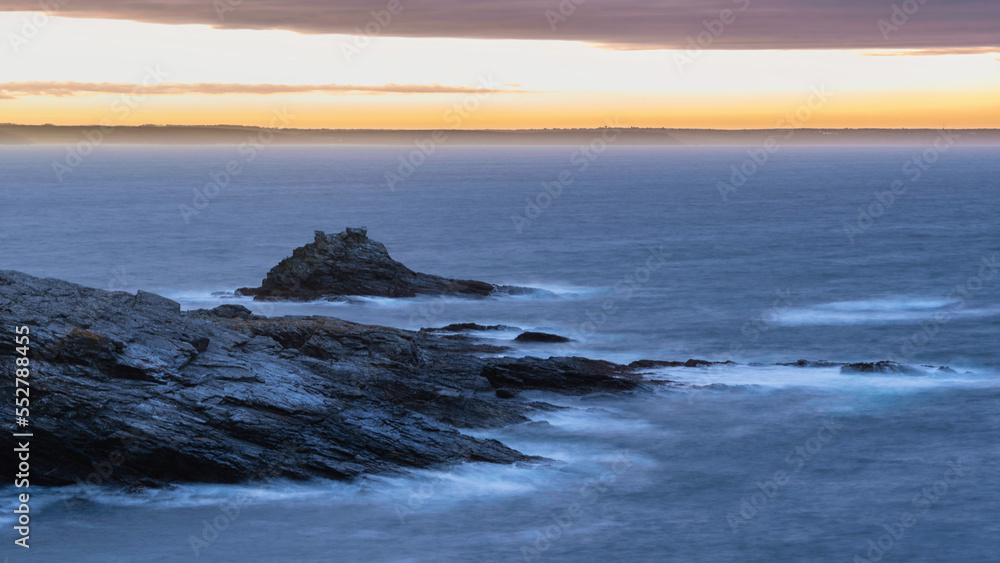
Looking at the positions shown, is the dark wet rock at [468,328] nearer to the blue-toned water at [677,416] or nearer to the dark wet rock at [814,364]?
the blue-toned water at [677,416]

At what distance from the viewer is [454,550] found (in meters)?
28.8

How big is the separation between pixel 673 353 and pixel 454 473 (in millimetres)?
24118

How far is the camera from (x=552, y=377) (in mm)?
43156

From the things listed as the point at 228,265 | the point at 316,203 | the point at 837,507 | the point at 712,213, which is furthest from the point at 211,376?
the point at 316,203

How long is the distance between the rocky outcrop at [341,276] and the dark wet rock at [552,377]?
25.9 m

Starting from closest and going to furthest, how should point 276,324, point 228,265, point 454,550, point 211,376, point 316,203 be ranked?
point 454,550, point 211,376, point 276,324, point 228,265, point 316,203

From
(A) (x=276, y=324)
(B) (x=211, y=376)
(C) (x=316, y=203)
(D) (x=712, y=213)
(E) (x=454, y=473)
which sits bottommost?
(E) (x=454, y=473)

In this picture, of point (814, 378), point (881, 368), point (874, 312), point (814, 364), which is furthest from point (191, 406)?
point (874, 312)

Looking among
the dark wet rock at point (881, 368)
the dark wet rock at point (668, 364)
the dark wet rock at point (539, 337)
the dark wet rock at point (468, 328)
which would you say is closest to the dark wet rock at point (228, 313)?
the dark wet rock at point (468, 328)

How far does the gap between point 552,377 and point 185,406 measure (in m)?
15.7

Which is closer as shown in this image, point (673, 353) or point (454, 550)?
point (454, 550)

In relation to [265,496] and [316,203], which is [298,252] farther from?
[316,203]

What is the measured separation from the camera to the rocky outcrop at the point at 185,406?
103 feet

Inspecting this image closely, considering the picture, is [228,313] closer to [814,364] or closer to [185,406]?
[185,406]
